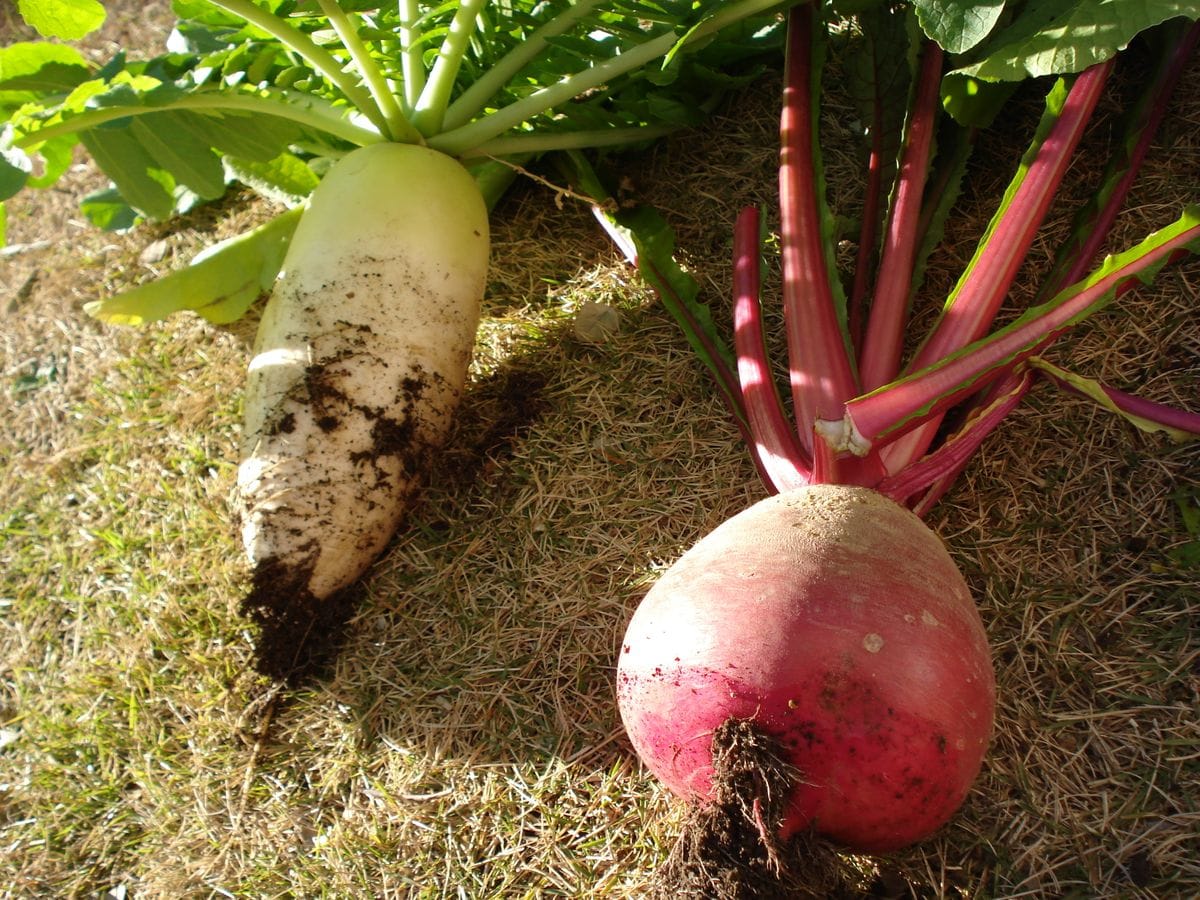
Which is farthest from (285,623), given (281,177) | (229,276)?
(281,177)

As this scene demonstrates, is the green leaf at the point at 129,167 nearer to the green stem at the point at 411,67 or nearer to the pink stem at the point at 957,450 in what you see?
the green stem at the point at 411,67

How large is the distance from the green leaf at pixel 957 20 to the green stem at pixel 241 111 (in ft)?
4.05

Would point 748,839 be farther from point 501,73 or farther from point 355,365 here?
point 501,73

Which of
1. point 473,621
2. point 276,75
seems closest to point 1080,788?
point 473,621

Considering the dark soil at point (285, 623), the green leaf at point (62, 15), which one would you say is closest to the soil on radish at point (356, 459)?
the dark soil at point (285, 623)

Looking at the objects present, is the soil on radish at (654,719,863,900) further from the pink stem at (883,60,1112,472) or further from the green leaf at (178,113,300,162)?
the green leaf at (178,113,300,162)

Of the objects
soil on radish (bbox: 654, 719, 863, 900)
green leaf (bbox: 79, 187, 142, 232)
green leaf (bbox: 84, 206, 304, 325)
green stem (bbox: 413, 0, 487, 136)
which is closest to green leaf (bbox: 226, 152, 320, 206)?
green leaf (bbox: 84, 206, 304, 325)

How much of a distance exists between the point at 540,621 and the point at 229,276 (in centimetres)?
123

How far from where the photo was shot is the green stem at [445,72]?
7.07ft

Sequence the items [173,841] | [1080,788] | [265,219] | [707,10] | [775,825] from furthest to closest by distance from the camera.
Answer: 1. [265,219]
2. [707,10]
3. [173,841]
4. [1080,788]
5. [775,825]

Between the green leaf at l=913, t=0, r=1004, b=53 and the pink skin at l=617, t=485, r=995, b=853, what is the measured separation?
88cm

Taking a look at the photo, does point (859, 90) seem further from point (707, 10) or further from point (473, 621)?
point (473, 621)

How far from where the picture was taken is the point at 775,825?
4.32 feet

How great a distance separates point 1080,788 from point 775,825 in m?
0.60
